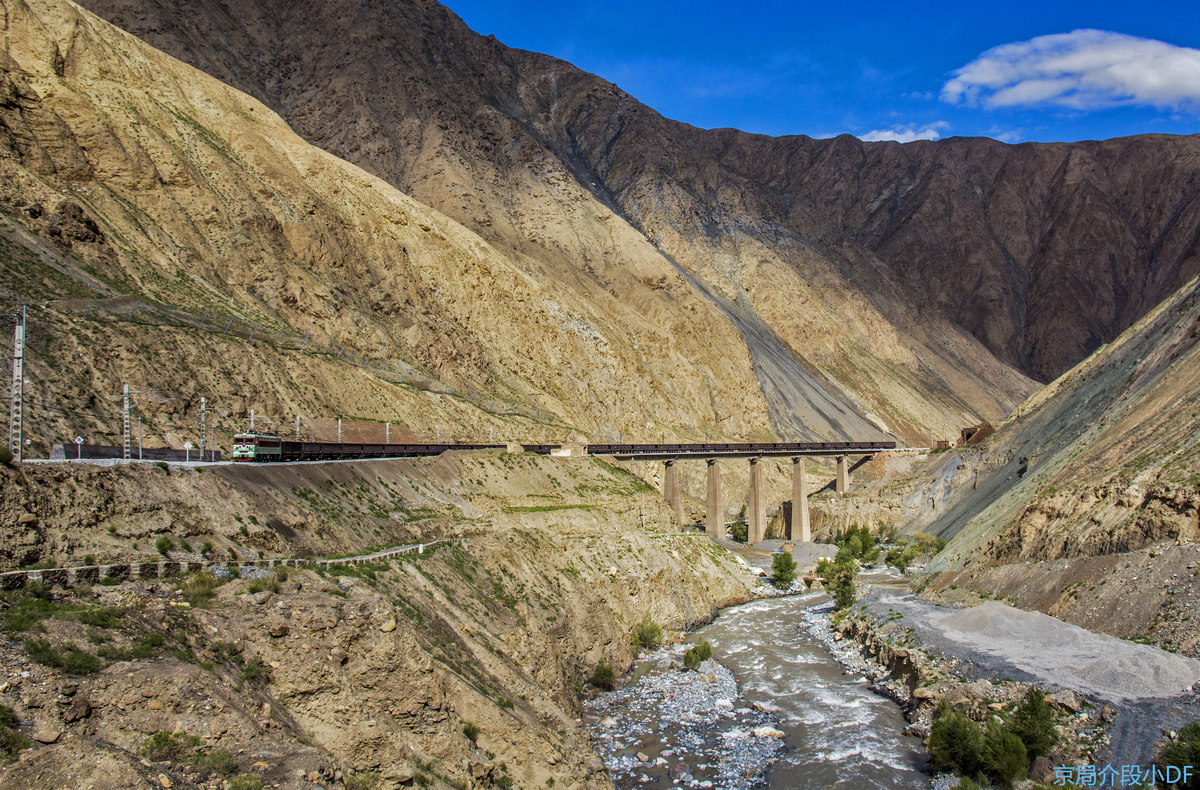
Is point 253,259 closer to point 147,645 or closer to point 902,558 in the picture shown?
point 902,558

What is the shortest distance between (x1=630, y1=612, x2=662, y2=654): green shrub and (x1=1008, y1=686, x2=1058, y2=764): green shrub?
673 inches

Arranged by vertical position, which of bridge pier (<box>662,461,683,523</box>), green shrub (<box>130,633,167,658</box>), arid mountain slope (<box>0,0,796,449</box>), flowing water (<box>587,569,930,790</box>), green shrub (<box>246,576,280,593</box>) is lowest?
flowing water (<box>587,569,930,790</box>)

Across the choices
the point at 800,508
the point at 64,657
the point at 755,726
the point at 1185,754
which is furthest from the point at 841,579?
the point at 64,657

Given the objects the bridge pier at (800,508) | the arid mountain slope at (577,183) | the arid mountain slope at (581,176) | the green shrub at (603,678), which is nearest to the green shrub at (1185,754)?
the green shrub at (603,678)

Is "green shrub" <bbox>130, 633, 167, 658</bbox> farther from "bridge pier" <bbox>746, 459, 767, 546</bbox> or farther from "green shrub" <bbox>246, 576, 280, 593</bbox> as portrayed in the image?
"bridge pier" <bbox>746, 459, 767, 546</bbox>

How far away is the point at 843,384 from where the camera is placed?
134m

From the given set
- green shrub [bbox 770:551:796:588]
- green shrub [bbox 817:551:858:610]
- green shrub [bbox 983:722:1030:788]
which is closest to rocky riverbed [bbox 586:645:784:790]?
green shrub [bbox 983:722:1030:788]

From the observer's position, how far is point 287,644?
18.9 meters

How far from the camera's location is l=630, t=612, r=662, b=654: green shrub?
1553 inches

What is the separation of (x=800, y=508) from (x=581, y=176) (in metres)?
74.5

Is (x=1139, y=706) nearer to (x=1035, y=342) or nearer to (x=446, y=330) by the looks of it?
(x=446, y=330)

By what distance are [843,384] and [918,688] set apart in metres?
107

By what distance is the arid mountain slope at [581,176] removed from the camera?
11175cm

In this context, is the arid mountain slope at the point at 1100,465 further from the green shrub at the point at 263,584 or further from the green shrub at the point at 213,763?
the green shrub at the point at 213,763
